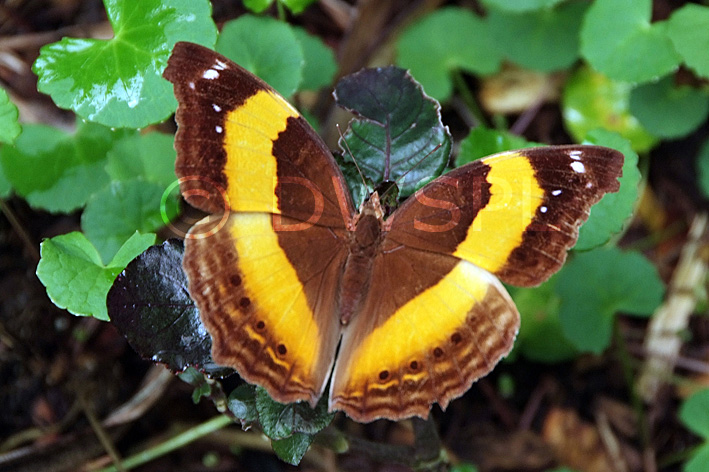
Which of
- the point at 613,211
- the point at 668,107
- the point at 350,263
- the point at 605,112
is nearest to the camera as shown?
the point at 350,263

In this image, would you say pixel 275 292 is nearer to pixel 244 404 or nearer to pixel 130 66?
pixel 244 404

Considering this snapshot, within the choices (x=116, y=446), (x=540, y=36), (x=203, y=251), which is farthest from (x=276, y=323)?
(x=540, y=36)

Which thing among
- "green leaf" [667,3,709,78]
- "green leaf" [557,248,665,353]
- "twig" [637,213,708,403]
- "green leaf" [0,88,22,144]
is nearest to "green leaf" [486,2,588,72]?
"green leaf" [667,3,709,78]

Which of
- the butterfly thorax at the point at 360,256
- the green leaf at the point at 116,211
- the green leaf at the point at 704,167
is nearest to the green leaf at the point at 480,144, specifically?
the butterfly thorax at the point at 360,256

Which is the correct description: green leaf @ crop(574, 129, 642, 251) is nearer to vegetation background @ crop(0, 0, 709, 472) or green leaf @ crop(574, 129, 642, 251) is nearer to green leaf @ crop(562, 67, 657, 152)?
vegetation background @ crop(0, 0, 709, 472)

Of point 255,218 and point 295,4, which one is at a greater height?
point 295,4

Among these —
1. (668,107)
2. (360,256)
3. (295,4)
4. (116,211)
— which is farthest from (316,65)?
(668,107)

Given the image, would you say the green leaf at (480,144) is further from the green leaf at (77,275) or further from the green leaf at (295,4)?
the green leaf at (77,275)

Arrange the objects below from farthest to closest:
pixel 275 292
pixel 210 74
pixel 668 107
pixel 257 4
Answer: pixel 668 107, pixel 257 4, pixel 275 292, pixel 210 74
